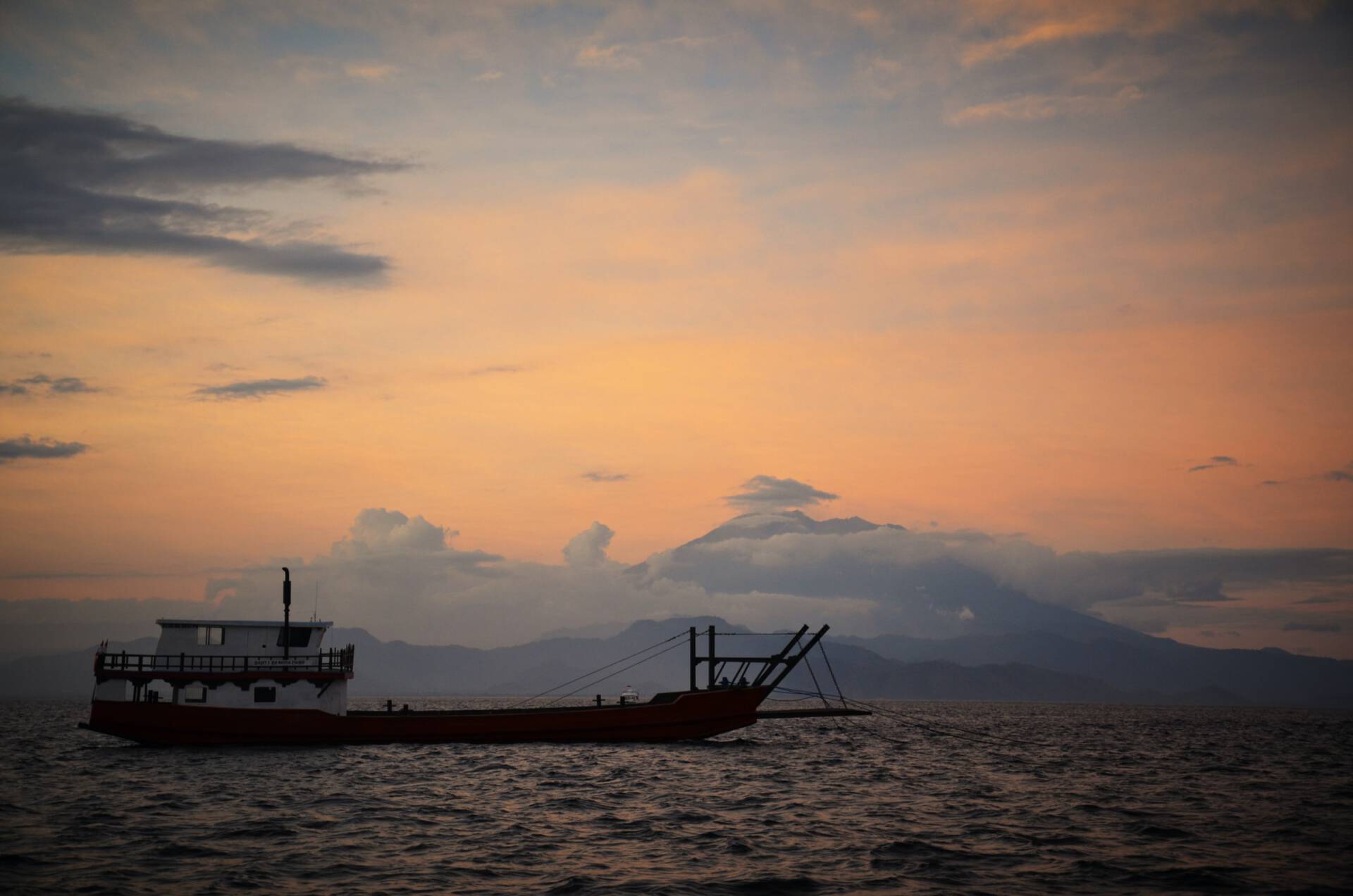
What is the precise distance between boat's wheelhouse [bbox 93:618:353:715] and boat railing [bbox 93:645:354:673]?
3 centimetres

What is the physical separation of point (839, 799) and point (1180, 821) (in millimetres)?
10907

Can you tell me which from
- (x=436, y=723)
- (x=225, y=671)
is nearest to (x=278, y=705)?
(x=225, y=671)

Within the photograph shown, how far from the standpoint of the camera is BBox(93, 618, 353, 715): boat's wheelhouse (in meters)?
49.2

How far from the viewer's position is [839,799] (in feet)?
123

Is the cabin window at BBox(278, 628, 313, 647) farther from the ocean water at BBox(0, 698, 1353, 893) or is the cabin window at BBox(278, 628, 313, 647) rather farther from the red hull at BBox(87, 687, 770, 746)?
the ocean water at BBox(0, 698, 1353, 893)

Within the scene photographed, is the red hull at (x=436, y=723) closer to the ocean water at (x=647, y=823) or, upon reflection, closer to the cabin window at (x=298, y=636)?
the ocean water at (x=647, y=823)

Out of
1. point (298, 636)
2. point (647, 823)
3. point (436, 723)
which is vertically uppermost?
point (298, 636)

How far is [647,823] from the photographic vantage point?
100 ft

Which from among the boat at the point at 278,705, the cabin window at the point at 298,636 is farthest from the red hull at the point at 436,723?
the cabin window at the point at 298,636

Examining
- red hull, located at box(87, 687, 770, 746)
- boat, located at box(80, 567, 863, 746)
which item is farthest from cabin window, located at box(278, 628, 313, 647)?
red hull, located at box(87, 687, 770, 746)

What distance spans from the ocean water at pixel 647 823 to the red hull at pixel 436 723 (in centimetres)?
100

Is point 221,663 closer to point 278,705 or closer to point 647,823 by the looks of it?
point 278,705

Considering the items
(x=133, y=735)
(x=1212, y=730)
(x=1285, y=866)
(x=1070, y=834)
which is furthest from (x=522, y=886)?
(x=1212, y=730)

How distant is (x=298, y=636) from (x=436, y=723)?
7.86m
